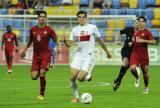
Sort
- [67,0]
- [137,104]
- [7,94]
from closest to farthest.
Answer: [137,104], [7,94], [67,0]

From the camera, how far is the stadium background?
3825 cm

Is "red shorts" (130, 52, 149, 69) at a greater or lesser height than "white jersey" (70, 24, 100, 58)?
lesser

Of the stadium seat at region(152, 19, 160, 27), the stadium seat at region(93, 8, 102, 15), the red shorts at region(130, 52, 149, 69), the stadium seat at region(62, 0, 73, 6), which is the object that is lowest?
the stadium seat at region(152, 19, 160, 27)

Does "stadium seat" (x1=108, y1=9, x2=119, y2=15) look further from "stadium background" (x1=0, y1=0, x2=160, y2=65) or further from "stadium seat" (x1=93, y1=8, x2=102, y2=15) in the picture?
A: "stadium seat" (x1=93, y1=8, x2=102, y2=15)

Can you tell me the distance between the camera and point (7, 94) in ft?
63.0

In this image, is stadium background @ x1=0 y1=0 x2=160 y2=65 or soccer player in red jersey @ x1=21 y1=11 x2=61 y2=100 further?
stadium background @ x1=0 y1=0 x2=160 y2=65

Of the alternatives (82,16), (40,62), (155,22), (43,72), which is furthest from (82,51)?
(155,22)

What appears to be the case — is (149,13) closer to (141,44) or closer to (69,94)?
(141,44)

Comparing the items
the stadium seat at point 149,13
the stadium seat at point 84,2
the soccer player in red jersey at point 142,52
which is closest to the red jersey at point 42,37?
the soccer player in red jersey at point 142,52

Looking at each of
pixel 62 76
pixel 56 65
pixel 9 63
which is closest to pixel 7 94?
pixel 62 76

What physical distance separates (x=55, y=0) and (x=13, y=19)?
7.11 meters

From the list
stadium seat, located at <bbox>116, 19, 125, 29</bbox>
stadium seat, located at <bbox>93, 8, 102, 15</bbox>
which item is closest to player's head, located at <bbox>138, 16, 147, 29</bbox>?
stadium seat, located at <bbox>116, 19, 125, 29</bbox>

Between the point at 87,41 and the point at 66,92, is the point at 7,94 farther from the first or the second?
the point at 87,41

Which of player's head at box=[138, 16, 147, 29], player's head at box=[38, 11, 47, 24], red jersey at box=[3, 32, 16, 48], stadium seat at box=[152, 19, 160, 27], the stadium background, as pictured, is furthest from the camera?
stadium seat at box=[152, 19, 160, 27]
